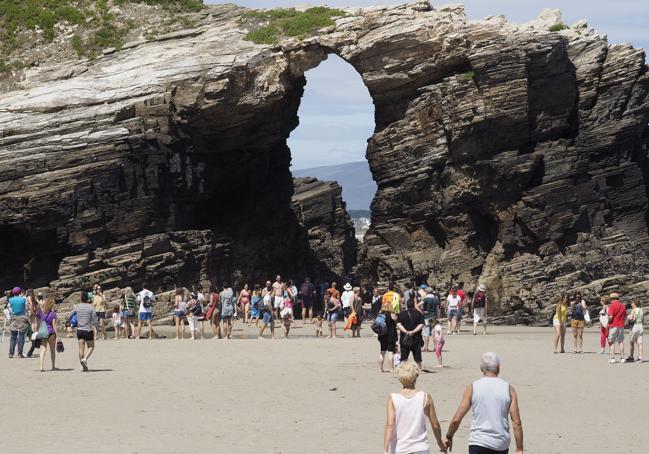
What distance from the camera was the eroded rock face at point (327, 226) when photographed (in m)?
66.7

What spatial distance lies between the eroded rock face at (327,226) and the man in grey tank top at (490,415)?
171 ft

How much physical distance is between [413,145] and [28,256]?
16447mm

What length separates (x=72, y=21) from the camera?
53.8 meters

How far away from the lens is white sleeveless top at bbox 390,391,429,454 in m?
12.3

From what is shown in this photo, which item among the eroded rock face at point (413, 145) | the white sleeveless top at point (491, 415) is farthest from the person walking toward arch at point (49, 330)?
the eroded rock face at point (413, 145)

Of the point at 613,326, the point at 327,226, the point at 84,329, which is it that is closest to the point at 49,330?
the point at 84,329

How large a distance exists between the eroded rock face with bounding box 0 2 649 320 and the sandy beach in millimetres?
11736

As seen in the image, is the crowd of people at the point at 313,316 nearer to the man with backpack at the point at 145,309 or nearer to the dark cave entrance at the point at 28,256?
the man with backpack at the point at 145,309

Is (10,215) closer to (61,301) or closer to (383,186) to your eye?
(61,301)

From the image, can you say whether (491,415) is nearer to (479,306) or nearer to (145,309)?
(145,309)

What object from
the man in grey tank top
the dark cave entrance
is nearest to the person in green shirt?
the man in grey tank top

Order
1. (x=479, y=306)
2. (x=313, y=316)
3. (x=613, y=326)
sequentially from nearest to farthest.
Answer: (x=613, y=326), (x=479, y=306), (x=313, y=316)

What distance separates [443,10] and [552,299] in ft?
41.7

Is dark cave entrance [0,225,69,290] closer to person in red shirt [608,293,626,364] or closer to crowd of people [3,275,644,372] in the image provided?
crowd of people [3,275,644,372]
